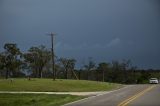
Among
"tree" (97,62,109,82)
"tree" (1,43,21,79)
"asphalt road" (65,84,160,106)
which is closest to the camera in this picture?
"asphalt road" (65,84,160,106)

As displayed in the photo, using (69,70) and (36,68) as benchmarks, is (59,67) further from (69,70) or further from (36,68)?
(36,68)

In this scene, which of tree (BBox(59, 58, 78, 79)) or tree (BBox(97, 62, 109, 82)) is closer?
tree (BBox(59, 58, 78, 79))

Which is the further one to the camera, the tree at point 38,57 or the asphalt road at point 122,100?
the tree at point 38,57

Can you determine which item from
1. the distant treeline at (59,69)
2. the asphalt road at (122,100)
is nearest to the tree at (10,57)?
the distant treeline at (59,69)

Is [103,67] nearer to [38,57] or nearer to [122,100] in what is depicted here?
[38,57]

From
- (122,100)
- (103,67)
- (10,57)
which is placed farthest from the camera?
(103,67)

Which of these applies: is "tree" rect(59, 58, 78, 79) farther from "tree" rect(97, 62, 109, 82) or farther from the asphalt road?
the asphalt road

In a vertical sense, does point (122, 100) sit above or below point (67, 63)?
below

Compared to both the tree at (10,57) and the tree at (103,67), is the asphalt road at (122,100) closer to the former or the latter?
the tree at (10,57)

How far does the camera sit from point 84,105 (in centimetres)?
2755

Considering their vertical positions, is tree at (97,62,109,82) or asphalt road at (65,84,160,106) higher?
tree at (97,62,109,82)

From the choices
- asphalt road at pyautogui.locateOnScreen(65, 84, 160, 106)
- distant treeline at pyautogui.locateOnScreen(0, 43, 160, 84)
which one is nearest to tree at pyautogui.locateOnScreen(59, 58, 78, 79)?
distant treeline at pyautogui.locateOnScreen(0, 43, 160, 84)

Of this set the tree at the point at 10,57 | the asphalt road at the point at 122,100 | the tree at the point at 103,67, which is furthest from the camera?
the tree at the point at 103,67

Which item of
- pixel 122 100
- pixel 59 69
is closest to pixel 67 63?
pixel 59 69
